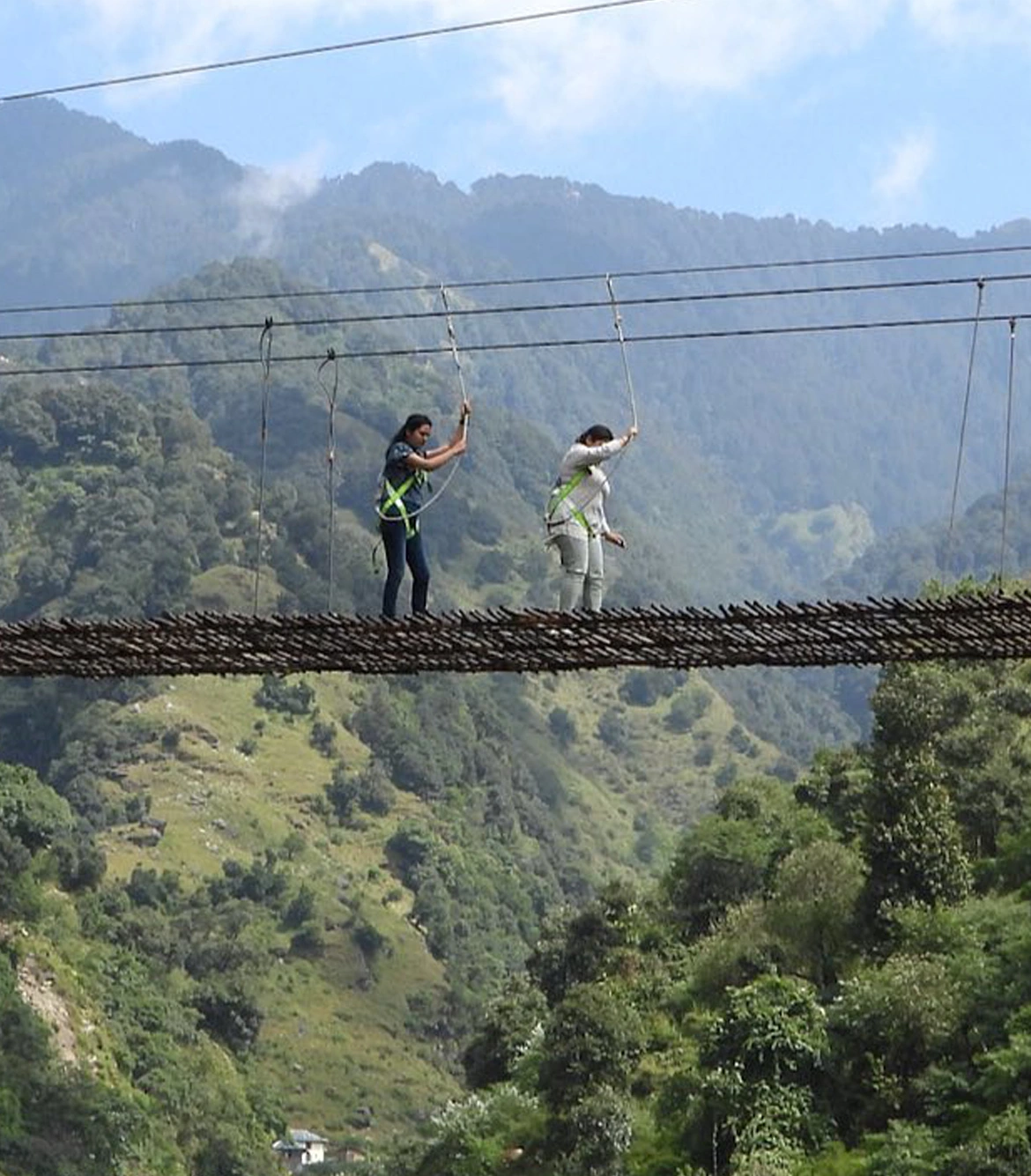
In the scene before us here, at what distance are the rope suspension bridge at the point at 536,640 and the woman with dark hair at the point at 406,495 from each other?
1155 mm

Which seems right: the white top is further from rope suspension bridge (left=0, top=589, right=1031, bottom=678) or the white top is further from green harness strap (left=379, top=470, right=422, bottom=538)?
rope suspension bridge (left=0, top=589, right=1031, bottom=678)

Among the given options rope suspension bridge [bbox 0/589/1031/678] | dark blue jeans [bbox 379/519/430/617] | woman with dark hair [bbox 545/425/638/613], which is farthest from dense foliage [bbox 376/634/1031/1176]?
rope suspension bridge [bbox 0/589/1031/678]

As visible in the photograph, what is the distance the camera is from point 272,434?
545 ft

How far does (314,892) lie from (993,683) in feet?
173

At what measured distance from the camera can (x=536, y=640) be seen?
1316 cm

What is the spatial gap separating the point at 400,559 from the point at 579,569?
3.69 ft

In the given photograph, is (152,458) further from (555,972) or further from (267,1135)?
(555,972)

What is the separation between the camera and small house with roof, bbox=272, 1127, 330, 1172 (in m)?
76.2

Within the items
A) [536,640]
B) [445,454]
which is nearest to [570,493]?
[445,454]

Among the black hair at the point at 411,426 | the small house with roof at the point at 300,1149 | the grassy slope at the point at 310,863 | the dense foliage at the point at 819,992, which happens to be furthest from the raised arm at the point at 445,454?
the grassy slope at the point at 310,863

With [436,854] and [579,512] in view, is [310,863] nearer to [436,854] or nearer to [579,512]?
[436,854]

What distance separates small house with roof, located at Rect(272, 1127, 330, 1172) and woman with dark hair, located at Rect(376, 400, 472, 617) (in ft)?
201

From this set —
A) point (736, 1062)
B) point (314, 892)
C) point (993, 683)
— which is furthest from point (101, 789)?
point (736, 1062)

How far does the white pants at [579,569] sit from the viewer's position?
15.4 metres
